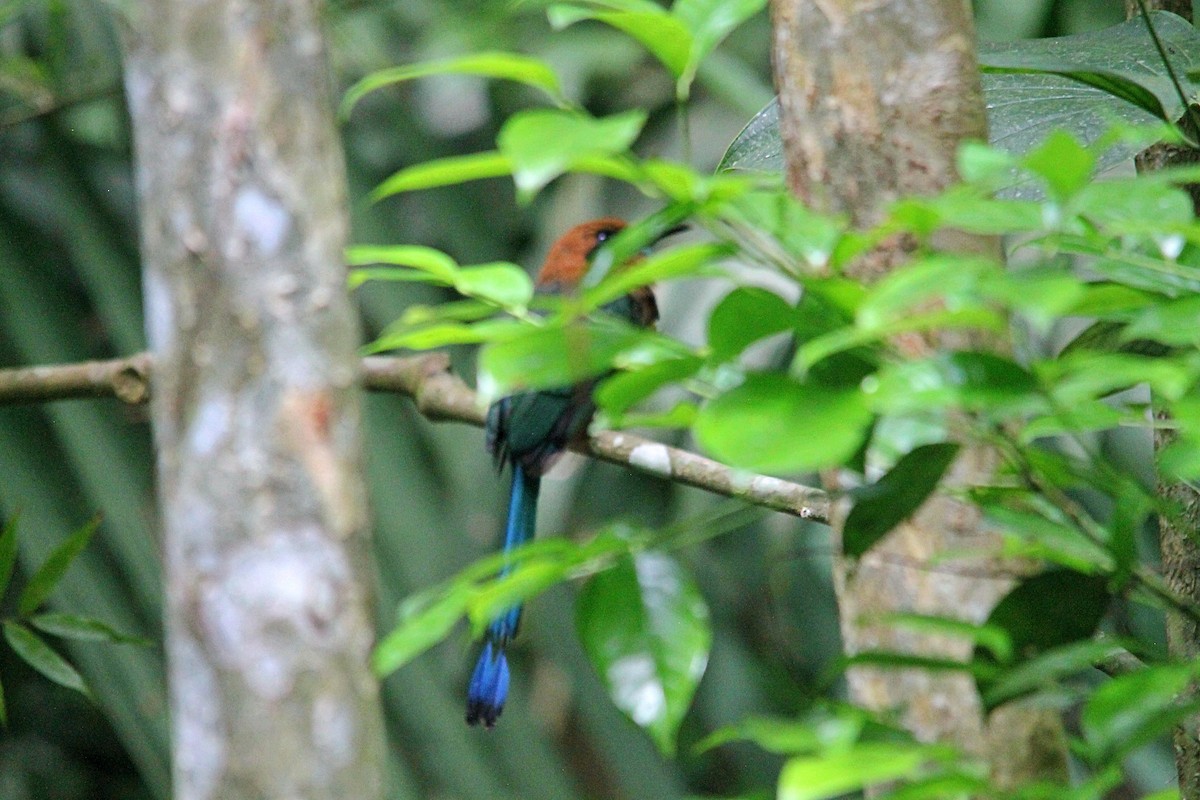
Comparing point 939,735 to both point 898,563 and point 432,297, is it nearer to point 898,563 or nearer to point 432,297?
point 898,563

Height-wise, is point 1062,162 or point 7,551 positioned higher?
point 1062,162

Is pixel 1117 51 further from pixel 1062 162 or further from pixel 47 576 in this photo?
pixel 47 576

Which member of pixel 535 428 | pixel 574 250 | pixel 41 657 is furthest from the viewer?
pixel 574 250

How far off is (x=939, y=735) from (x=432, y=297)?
262 centimetres

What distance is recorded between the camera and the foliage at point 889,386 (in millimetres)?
457

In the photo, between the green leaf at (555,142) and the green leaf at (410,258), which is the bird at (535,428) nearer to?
the green leaf at (410,258)

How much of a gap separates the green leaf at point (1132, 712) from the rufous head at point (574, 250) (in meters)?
2.19

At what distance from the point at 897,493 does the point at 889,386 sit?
128 mm

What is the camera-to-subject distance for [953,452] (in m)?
0.57

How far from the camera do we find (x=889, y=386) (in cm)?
46

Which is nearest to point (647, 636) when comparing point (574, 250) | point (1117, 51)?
point (1117, 51)

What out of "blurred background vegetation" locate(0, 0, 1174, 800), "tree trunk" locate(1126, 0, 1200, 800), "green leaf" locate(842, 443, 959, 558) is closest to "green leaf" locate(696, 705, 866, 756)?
"green leaf" locate(842, 443, 959, 558)

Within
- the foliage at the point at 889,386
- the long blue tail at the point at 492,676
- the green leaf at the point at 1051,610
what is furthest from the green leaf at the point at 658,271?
the long blue tail at the point at 492,676

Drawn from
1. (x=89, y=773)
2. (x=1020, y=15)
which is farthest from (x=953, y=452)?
(x=89, y=773)
